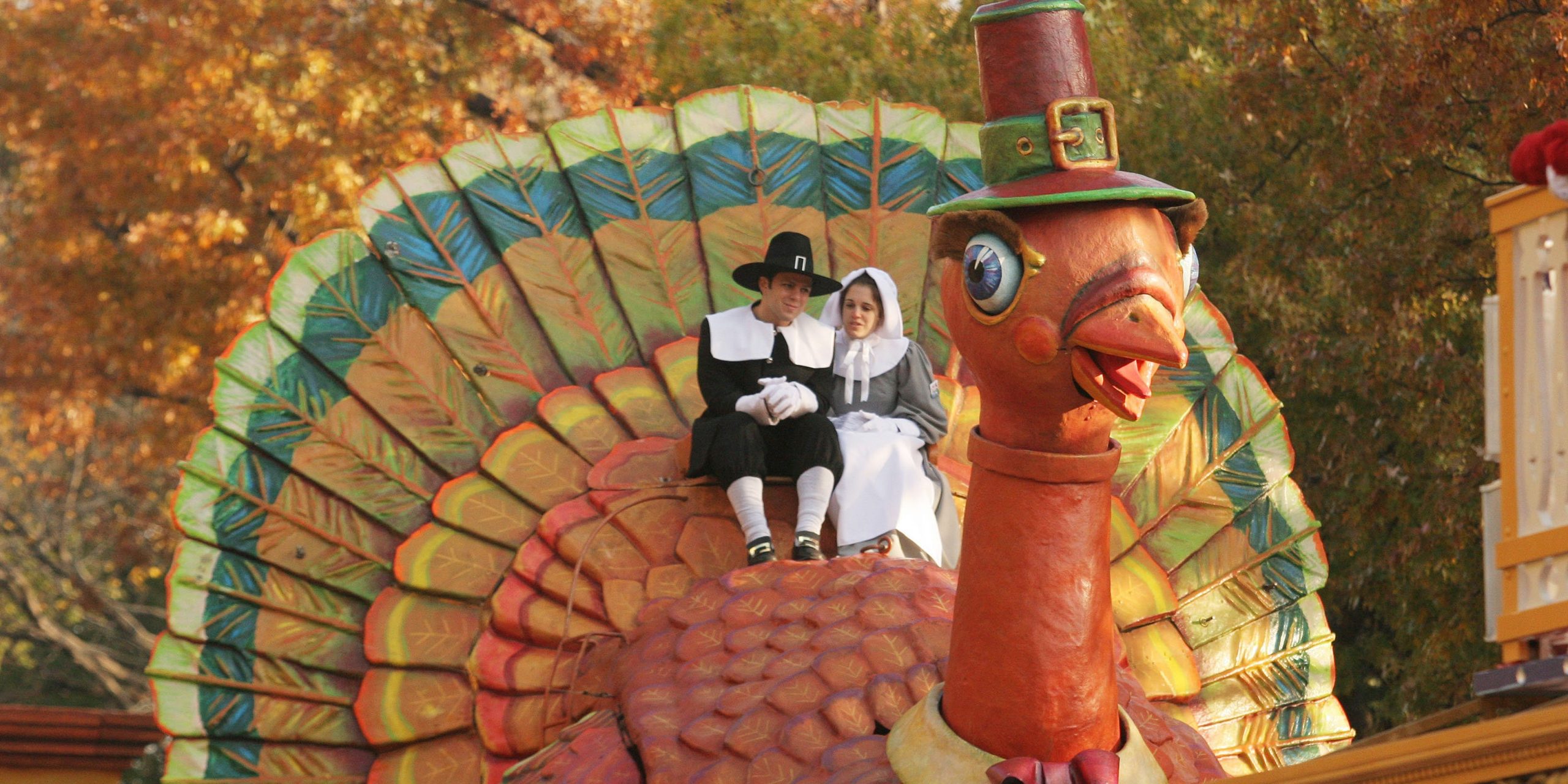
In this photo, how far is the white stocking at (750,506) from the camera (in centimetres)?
512

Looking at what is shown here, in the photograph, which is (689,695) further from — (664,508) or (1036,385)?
(1036,385)

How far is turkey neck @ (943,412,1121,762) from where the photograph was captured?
3547 mm

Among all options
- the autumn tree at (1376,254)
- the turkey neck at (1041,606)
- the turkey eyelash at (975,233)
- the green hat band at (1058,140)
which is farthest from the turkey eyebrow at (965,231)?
the autumn tree at (1376,254)

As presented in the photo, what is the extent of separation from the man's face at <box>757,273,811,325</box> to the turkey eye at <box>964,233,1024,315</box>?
199 cm

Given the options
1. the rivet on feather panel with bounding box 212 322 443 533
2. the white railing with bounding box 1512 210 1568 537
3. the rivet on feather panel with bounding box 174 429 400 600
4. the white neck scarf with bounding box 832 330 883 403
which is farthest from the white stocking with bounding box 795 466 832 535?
the white railing with bounding box 1512 210 1568 537

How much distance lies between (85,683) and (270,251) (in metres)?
6.22

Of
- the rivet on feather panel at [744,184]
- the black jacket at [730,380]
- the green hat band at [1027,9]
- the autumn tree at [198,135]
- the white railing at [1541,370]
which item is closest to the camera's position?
the white railing at [1541,370]

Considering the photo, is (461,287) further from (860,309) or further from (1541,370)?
(1541,370)

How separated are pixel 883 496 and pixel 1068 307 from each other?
182cm

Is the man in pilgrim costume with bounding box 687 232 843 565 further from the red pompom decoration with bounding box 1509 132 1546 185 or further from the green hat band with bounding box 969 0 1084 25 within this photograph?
the red pompom decoration with bounding box 1509 132 1546 185

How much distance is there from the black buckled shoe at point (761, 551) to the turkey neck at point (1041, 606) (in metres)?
1.50

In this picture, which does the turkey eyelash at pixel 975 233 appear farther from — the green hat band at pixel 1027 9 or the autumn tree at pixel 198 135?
the autumn tree at pixel 198 135

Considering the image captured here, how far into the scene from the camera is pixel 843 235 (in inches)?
244

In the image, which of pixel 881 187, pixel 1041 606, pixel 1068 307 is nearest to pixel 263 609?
pixel 881 187
